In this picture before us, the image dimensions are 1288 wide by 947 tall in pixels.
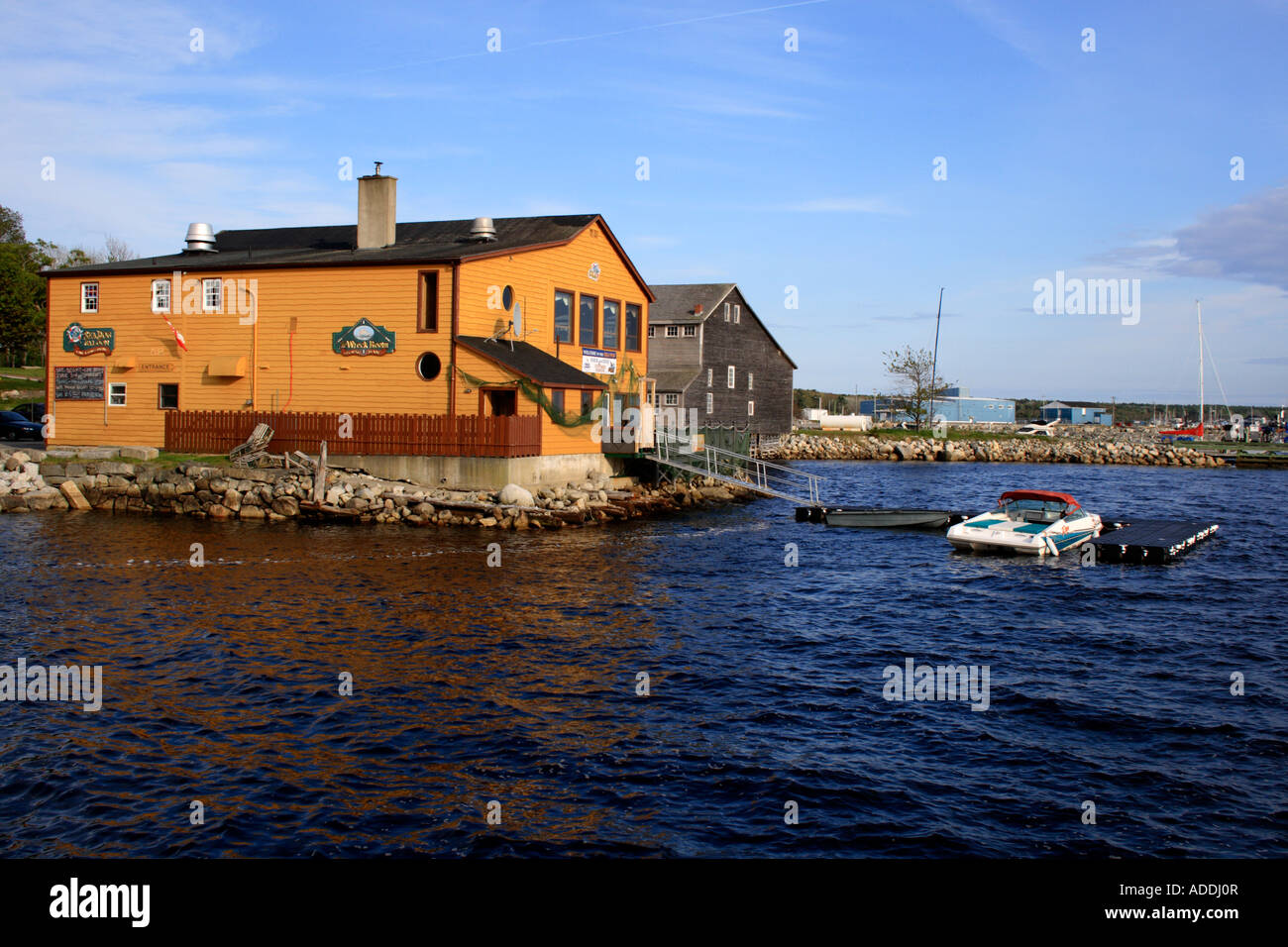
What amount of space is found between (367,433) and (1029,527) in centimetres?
2221

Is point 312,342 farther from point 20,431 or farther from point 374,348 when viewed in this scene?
point 20,431

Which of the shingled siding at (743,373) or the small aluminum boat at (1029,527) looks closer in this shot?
the small aluminum boat at (1029,527)

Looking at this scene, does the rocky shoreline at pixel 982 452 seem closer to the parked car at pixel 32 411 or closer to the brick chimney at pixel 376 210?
the brick chimney at pixel 376 210

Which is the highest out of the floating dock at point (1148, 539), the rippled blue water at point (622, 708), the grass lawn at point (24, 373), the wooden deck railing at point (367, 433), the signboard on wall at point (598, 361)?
the grass lawn at point (24, 373)

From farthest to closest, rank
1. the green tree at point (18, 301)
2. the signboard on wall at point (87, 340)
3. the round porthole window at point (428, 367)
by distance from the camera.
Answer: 1. the green tree at point (18, 301)
2. the signboard on wall at point (87, 340)
3. the round porthole window at point (428, 367)

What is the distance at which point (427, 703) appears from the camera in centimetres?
1366

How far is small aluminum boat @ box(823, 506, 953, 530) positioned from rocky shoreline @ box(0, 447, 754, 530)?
7.70 m

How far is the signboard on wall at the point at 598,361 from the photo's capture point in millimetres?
40656

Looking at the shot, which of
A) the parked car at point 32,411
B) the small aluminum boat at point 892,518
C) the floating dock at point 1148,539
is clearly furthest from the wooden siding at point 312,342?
the floating dock at point 1148,539

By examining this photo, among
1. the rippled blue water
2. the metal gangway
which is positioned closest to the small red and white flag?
the rippled blue water

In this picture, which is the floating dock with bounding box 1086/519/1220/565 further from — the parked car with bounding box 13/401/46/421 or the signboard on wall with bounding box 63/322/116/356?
the parked car with bounding box 13/401/46/421

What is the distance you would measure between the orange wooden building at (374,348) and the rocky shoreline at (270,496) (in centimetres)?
137

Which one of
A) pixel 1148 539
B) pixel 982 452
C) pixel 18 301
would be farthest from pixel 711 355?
pixel 18 301
